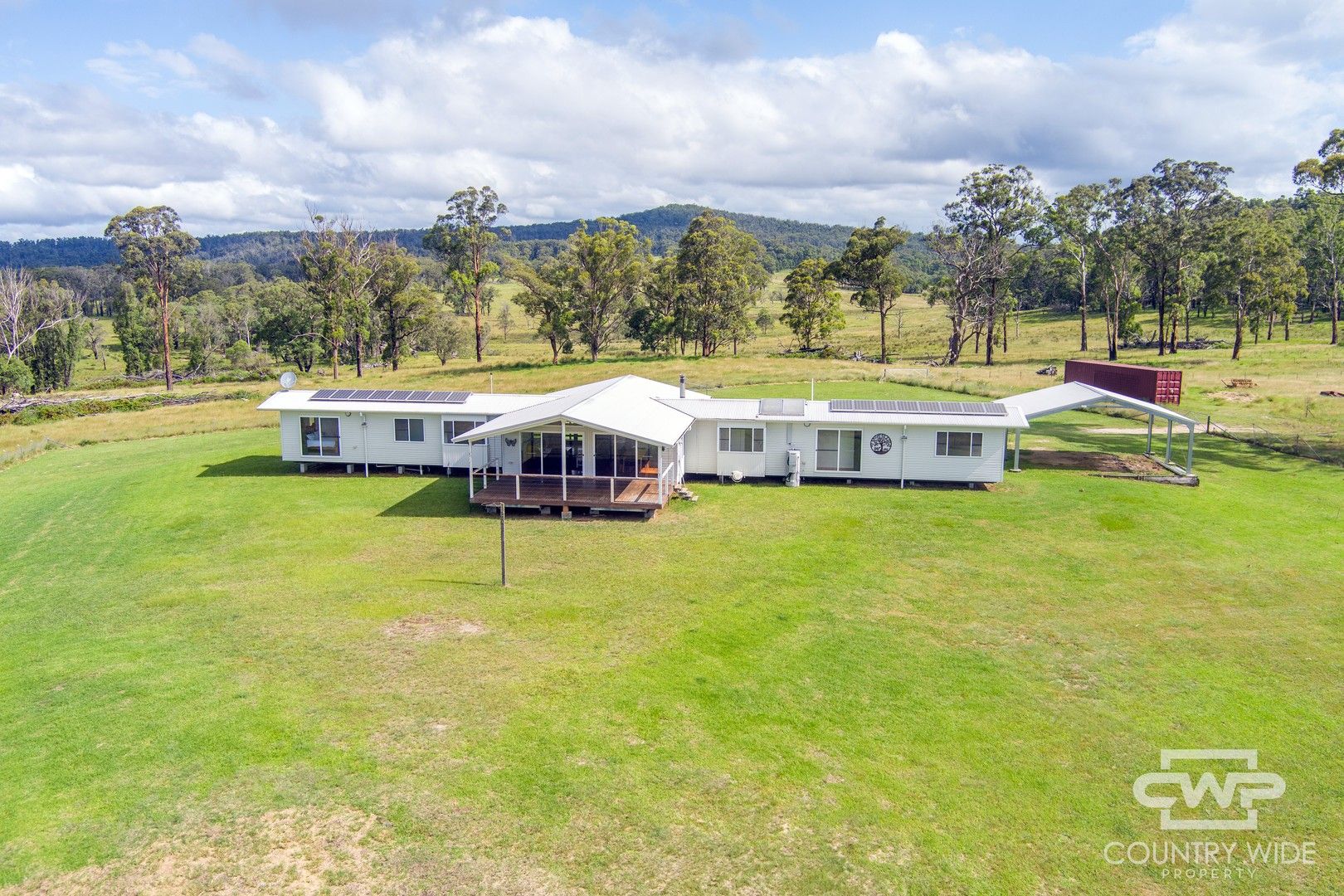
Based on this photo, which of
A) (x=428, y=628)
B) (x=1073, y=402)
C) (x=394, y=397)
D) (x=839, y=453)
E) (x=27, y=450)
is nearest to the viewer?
(x=428, y=628)

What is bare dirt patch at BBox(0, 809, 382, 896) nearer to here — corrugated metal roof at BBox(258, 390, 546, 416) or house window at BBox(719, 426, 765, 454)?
house window at BBox(719, 426, 765, 454)

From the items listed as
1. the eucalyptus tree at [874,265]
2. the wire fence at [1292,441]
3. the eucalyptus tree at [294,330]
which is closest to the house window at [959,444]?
the wire fence at [1292,441]

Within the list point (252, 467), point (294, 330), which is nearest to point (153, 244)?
point (294, 330)

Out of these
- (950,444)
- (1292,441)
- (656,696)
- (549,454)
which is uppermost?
(950,444)

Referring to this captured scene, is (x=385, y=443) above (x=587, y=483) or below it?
above

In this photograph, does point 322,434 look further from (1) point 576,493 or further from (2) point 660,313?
(2) point 660,313

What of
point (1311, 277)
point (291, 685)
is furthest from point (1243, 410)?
point (1311, 277)

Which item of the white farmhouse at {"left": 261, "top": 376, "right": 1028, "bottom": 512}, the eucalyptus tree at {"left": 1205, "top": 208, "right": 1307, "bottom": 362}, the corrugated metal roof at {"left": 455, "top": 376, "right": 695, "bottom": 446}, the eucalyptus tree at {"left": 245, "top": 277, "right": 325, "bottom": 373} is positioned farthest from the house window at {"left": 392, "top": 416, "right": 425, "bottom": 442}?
the eucalyptus tree at {"left": 1205, "top": 208, "right": 1307, "bottom": 362}
